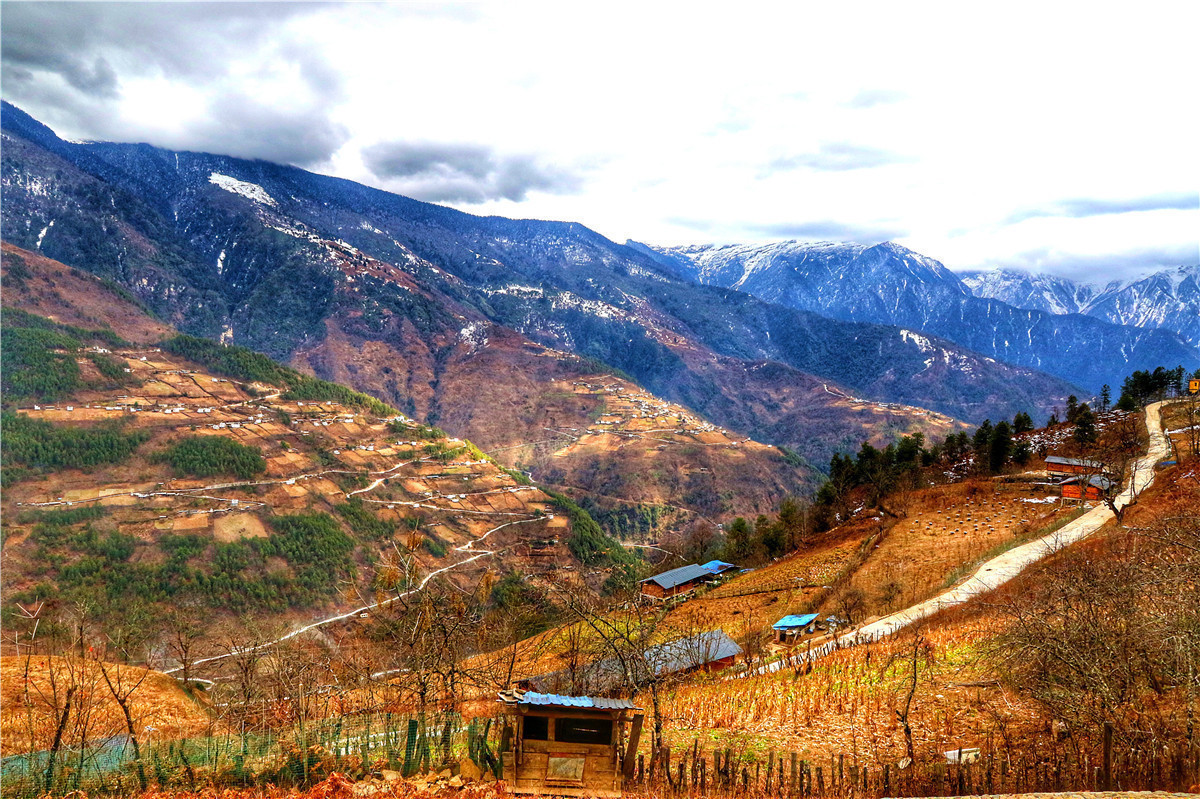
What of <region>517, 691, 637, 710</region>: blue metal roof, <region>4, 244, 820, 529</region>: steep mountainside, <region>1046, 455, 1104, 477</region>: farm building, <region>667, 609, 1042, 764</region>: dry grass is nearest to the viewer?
<region>517, 691, 637, 710</region>: blue metal roof

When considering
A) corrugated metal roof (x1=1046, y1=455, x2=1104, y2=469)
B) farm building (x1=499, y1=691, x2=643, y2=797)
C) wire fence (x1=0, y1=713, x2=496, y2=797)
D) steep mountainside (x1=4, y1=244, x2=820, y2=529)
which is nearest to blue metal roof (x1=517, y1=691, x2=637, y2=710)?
farm building (x1=499, y1=691, x2=643, y2=797)

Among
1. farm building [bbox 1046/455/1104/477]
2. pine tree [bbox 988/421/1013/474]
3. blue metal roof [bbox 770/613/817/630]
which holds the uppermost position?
pine tree [bbox 988/421/1013/474]

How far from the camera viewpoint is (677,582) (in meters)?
50.2

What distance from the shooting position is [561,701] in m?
10.1

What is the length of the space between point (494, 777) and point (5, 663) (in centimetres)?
3533

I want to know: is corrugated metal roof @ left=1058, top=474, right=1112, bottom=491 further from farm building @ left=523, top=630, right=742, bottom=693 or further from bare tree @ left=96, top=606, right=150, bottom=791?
bare tree @ left=96, top=606, right=150, bottom=791

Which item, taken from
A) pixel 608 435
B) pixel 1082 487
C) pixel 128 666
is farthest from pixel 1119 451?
pixel 608 435

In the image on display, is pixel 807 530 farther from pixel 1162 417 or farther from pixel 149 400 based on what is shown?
pixel 149 400

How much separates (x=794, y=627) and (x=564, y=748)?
A: 20.2m

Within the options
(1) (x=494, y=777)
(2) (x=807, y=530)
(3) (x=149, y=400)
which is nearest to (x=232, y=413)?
(3) (x=149, y=400)

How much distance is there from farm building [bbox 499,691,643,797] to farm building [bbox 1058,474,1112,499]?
3656 cm

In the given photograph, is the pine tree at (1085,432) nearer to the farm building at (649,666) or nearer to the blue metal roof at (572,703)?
the farm building at (649,666)

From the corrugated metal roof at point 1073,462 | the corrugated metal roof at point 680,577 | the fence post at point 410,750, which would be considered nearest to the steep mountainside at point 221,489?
the corrugated metal roof at point 680,577

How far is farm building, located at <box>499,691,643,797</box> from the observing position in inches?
408
